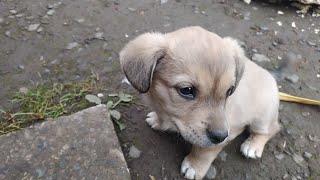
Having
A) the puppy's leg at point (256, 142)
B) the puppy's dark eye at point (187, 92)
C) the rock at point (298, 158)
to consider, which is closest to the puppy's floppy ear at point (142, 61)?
the puppy's dark eye at point (187, 92)

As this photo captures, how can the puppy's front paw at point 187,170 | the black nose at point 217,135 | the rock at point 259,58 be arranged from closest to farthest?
the black nose at point 217,135 < the puppy's front paw at point 187,170 < the rock at point 259,58

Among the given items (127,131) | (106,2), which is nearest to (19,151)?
(127,131)

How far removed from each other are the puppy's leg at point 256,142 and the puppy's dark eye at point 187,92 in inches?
38.5

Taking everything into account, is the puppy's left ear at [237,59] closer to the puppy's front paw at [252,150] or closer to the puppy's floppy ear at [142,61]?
the puppy's floppy ear at [142,61]

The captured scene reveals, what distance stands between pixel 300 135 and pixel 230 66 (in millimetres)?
1413

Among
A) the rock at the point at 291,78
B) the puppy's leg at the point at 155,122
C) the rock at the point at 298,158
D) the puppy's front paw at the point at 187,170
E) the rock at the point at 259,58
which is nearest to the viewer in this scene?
the puppy's front paw at the point at 187,170

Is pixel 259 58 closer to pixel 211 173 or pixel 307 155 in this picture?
pixel 307 155

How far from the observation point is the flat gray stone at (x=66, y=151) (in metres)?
3.02

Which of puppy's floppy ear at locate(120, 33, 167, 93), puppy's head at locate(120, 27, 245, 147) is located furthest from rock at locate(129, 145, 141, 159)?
puppy's floppy ear at locate(120, 33, 167, 93)

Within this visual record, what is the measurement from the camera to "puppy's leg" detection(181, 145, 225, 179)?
3205 mm

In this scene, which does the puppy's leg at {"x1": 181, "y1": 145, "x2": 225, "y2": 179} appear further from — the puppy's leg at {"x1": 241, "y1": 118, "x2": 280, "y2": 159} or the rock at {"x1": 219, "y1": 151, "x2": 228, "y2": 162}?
the puppy's leg at {"x1": 241, "y1": 118, "x2": 280, "y2": 159}

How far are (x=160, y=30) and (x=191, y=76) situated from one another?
229cm

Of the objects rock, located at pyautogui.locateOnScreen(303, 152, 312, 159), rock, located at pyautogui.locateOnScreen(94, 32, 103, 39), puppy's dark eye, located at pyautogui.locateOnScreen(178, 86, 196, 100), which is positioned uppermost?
puppy's dark eye, located at pyautogui.locateOnScreen(178, 86, 196, 100)

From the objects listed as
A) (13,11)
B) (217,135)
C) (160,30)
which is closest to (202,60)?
(217,135)
